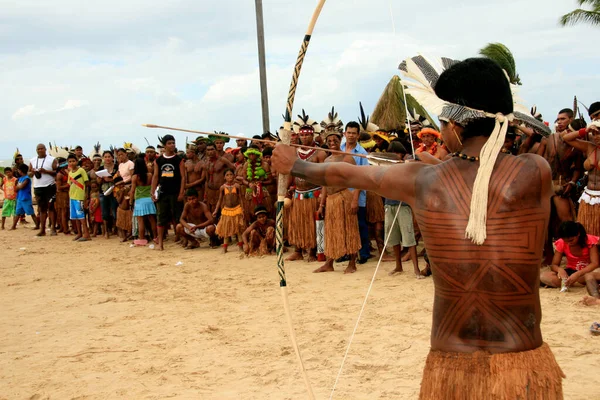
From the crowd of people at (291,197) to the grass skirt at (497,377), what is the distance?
1.54 meters

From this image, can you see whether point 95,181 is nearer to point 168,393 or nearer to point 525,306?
point 168,393

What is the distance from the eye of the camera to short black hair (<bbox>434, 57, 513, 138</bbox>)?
7.87 ft

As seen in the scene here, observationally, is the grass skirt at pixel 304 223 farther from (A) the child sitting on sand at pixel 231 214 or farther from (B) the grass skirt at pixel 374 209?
(A) the child sitting on sand at pixel 231 214

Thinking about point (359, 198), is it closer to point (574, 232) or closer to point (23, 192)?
point (574, 232)

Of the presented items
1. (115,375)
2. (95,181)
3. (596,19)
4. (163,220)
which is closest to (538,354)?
(115,375)

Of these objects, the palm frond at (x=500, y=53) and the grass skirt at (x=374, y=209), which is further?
the palm frond at (x=500, y=53)

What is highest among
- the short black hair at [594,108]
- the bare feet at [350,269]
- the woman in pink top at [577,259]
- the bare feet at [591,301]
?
the short black hair at [594,108]

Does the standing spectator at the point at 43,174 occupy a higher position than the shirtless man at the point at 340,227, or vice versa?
the standing spectator at the point at 43,174

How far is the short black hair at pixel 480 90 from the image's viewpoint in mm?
2398

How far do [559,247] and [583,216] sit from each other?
0.45 metres

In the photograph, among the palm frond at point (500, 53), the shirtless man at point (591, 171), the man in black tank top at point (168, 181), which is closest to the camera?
the shirtless man at point (591, 171)

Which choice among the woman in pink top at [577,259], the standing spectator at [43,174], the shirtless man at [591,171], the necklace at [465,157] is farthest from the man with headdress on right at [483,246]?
the standing spectator at [43,174]

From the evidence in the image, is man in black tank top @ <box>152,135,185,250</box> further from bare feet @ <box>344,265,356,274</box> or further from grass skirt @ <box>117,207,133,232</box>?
bare feet @ <box>344,265,356,274</box>

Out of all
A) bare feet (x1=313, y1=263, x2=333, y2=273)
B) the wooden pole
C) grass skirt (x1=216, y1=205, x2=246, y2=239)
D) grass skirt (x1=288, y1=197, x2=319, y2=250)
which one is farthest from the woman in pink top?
the wooden pole
